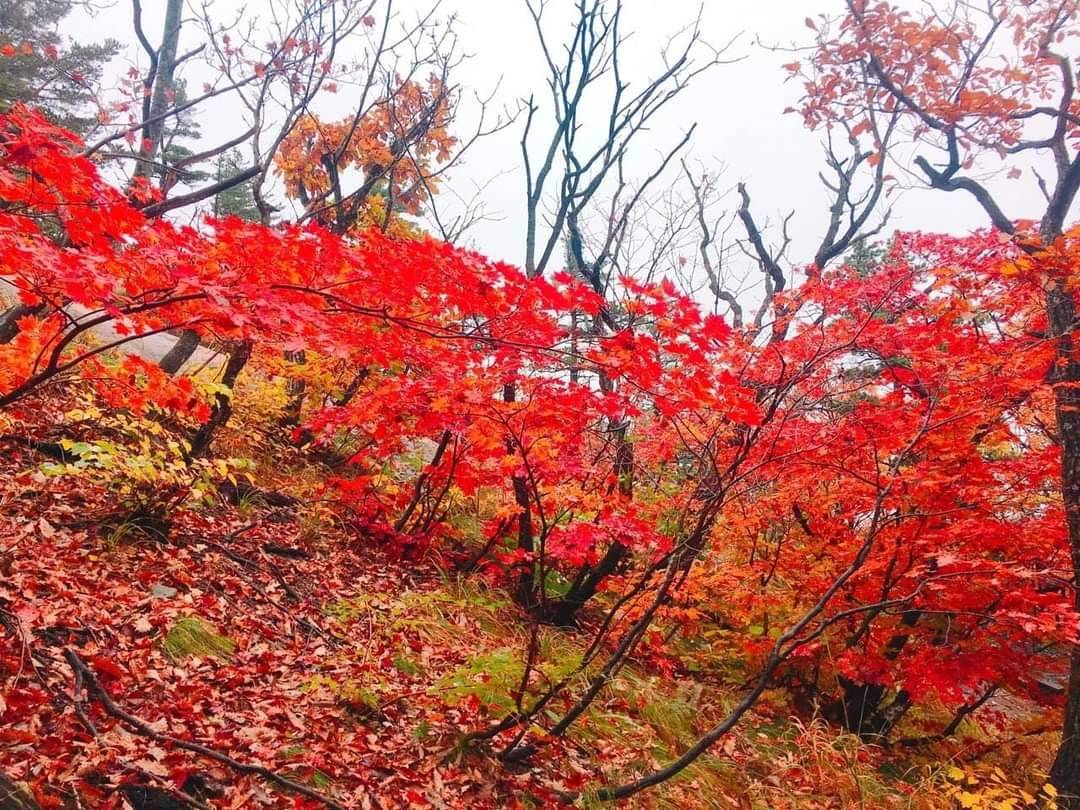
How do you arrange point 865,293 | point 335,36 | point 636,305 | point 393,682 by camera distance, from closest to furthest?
point 393,682 → point 636,305 → point 865,293 → point 335,36

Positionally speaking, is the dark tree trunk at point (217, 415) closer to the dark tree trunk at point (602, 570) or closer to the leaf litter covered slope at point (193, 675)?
the leaf litter covered slope at point (193, 675)

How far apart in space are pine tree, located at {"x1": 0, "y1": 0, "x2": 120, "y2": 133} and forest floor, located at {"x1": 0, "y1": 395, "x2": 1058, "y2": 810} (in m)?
16.5

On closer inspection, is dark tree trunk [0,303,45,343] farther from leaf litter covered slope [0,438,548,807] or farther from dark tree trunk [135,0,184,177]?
dark tree trunk [135,0,184,177]

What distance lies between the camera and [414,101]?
9.52 metres

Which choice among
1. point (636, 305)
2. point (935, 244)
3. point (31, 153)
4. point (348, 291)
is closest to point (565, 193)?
point (636, 305)

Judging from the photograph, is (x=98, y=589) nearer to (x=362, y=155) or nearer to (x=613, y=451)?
(x=613, y=451)

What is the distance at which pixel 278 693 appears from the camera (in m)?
4.12

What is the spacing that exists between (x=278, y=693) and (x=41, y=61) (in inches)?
875

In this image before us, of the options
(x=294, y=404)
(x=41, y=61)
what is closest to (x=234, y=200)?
(x=41, y=61)

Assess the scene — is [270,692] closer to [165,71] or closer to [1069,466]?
[1069,466]

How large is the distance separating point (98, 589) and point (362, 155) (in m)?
7.84

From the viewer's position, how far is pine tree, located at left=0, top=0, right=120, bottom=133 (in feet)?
54.9

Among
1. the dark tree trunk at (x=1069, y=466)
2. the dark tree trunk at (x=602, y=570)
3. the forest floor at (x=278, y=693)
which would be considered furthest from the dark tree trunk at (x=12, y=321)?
the dark tree trunk at (x=1069, y=466)

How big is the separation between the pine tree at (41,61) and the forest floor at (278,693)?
1654 centimetres
